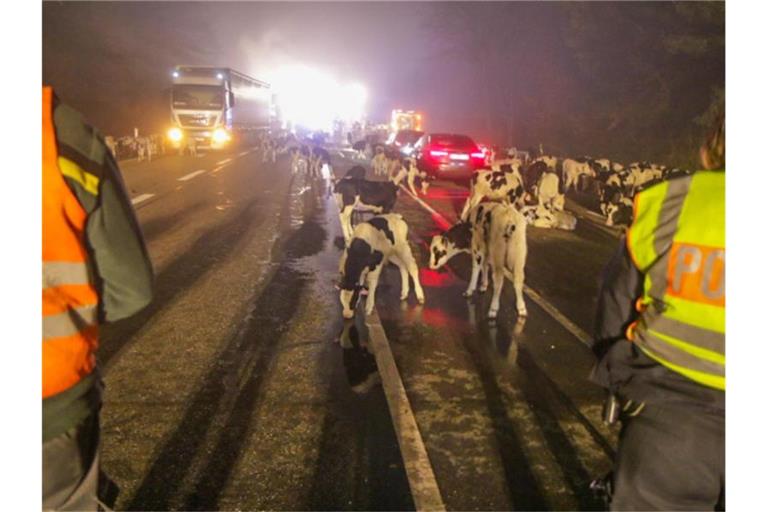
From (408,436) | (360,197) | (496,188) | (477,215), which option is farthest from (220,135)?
(408,436)

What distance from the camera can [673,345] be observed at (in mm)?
2029

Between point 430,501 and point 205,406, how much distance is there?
209cm

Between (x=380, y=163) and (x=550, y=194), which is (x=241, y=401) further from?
(x=380, y=163)

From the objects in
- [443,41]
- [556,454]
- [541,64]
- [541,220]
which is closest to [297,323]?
[556,454]

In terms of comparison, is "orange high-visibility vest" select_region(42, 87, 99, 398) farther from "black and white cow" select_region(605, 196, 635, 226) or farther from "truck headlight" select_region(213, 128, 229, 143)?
"truck headlight" select_region(213, 128, 229, 143)

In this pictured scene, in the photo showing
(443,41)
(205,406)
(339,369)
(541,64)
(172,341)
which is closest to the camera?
(205,406)

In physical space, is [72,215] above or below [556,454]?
above

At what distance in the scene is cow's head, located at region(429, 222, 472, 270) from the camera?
8.77 m

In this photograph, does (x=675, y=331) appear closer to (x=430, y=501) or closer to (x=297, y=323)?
(x=430, y=501)

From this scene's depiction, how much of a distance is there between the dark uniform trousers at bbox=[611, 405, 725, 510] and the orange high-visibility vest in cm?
187

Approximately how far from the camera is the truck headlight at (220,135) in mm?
33078

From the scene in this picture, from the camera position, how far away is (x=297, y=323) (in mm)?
7109

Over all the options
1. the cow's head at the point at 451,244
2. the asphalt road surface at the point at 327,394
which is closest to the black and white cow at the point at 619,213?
the asphalt road surface at the point at 327,394

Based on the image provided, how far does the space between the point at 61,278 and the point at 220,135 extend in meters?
33.3
